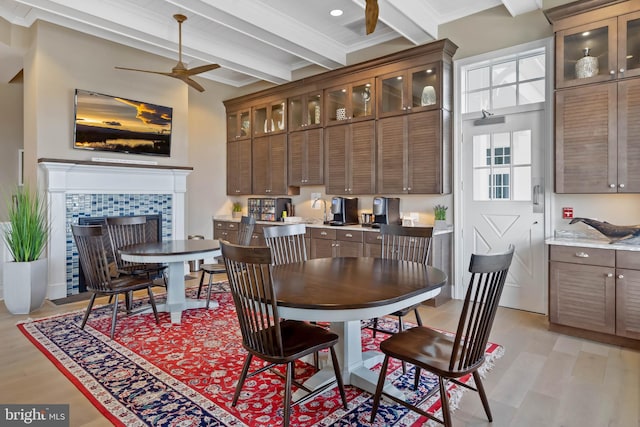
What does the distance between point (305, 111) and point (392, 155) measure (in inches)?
66.4

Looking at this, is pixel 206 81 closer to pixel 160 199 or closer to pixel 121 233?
pixel 160 199

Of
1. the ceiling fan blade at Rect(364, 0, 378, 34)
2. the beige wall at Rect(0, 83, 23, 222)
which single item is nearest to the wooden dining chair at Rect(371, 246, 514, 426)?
the ceiling fan blade at Rect(364, 0, 378, 34)

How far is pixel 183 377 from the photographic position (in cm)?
263

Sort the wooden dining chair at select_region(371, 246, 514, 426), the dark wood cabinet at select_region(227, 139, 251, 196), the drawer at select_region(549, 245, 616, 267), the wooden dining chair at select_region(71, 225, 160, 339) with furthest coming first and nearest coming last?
the dark wood cabinet at select_region(227, 139, 251, 196)
the wooden dining chair at select_region(71, 225, 160, 339)
the drawer at select_region(549, 245, 616, 267)
the wooden dining chair at select_region(371, 246, 514, 426)

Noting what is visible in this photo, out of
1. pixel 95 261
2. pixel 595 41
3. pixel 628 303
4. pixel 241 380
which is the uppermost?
pixel 595 41

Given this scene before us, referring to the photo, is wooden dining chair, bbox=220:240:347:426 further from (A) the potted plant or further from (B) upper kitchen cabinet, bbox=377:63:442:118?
(B) upper kitchen cabinet, bbox=377:63:442:118

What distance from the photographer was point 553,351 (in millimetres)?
3086

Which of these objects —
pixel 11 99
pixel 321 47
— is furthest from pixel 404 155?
pixel 11 99

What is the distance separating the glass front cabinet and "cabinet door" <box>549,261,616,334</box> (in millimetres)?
1716

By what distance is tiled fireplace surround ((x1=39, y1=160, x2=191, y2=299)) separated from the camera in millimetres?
4656

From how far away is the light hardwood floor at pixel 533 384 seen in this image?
2166 mm

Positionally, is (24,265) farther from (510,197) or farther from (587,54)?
(587,54)

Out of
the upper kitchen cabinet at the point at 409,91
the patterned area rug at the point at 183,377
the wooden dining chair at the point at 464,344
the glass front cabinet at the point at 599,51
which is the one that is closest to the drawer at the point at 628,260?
the patterned area rug at the point at 183,377

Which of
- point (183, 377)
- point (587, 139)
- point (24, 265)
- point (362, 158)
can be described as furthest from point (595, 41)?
point (24, 265)
